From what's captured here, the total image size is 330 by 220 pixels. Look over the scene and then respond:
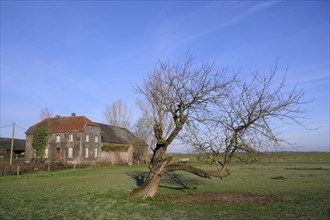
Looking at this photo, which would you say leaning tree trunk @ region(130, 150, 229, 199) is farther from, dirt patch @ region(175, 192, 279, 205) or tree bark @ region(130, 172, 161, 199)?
dirt patch @ region(175, 192, 279, 205)

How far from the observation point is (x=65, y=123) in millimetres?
55250

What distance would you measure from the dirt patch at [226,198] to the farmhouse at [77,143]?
34.7 m

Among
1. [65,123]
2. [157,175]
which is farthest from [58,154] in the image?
[157,175]

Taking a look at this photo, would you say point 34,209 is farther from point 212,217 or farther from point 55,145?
point 55,145

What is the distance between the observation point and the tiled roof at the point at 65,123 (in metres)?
53.4

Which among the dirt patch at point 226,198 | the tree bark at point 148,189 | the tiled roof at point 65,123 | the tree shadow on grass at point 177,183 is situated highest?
the tiled roof at point 65,123

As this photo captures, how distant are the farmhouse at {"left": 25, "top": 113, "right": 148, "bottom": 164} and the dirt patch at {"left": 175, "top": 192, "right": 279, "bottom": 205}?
1367 inches

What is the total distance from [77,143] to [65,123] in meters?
5.45

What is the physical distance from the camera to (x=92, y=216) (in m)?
11.9

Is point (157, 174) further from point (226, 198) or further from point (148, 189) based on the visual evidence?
point (226, 198)

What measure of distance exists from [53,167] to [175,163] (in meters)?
27.8

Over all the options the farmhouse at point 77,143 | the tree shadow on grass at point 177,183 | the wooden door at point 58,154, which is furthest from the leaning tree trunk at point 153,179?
the wooden door at point 58,154

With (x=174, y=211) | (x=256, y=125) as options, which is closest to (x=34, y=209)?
(x=174, y=211)

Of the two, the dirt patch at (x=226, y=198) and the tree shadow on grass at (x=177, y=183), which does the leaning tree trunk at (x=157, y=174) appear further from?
the tree shadow on grass at (x=177, y=183)
